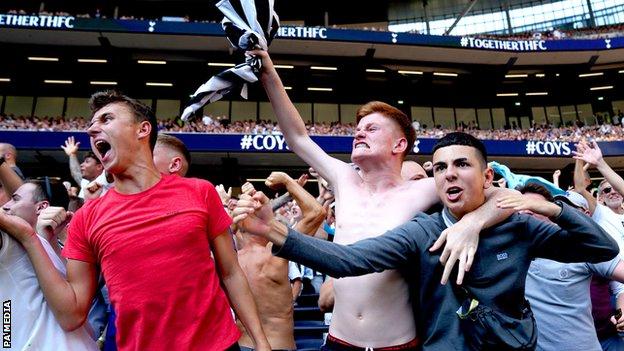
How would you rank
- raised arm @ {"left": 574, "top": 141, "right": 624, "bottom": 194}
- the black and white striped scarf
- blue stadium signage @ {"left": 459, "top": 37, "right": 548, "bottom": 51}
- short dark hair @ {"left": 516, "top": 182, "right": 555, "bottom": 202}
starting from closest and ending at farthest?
the black and white striped scarf
short dark hair @ {"left": 516, "top": 182, "right": 555, "bottom": 202}
raised arm @ {"left": 574, "top": 141, "right": 624, "bottom": 194}
blue stadium signage @ {"left": 459, "top": 37, "right": 548, "bottom": 51}

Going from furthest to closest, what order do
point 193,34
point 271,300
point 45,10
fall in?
point 45,10 < point 193,34 < point 271,300

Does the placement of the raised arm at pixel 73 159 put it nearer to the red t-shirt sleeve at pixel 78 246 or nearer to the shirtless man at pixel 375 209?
the red t-shirt sleeve at pixel 78 246

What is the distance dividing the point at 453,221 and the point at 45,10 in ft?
88.6

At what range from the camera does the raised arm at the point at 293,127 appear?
7.50ft

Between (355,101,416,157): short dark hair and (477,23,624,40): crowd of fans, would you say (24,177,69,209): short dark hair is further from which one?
(477,23,624,40): crowd of fans

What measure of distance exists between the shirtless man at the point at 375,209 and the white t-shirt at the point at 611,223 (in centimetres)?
213

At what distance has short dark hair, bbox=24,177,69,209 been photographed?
91.7 inches

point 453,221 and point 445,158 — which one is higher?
point 445,158

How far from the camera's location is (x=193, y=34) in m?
19.0

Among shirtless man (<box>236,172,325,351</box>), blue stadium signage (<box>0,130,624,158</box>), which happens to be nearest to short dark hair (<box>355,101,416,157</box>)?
shirtless man (<box>236,172,325,351</box>)

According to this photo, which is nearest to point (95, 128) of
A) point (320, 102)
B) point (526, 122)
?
point (320, 102)

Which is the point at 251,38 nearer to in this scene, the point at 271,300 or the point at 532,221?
the point at 532,221

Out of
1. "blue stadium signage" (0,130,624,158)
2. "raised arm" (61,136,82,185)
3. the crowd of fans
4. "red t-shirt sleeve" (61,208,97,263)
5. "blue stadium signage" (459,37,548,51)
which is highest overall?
the crowd of fans

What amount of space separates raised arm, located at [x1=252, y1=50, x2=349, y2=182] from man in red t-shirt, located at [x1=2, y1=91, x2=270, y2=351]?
637 millimetres
